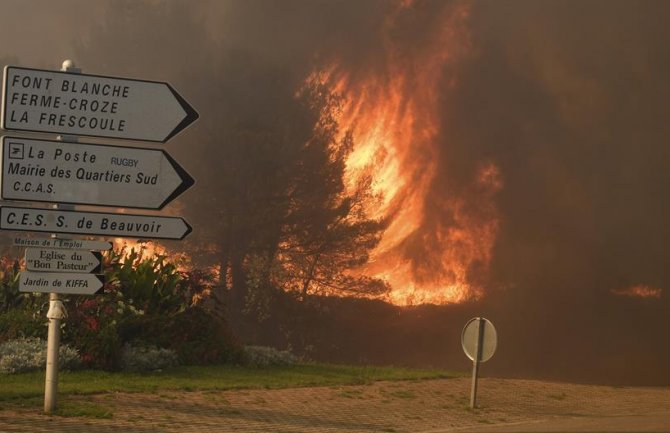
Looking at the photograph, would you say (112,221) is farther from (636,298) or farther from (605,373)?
(636,298)

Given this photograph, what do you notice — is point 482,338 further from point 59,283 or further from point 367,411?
point 59,283

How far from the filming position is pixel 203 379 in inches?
625

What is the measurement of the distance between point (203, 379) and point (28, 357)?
2.92 metres

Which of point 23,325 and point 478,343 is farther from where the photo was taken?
point 23,325

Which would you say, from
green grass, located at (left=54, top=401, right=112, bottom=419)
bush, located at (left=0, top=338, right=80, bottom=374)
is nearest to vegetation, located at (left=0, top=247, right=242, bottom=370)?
bush, located at (left=0, top=338, right=80, bottom=374)

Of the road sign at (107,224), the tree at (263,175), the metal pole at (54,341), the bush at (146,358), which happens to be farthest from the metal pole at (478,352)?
the tree at (263,175)

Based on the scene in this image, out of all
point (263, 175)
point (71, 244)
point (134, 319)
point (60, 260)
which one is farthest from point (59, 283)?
point (263, 175)

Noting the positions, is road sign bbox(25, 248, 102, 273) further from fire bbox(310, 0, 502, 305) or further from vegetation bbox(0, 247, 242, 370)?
fire bbox(310, 0, 502, 305)

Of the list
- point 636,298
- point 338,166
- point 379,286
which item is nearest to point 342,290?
point 379,286

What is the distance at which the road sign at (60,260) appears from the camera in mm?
11500

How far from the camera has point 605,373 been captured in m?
36.6

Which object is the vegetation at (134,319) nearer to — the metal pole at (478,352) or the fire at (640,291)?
the metal pole at (478,352)

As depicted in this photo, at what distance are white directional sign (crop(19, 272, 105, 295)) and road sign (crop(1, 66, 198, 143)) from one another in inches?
69.8

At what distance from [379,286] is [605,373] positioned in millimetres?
9976
